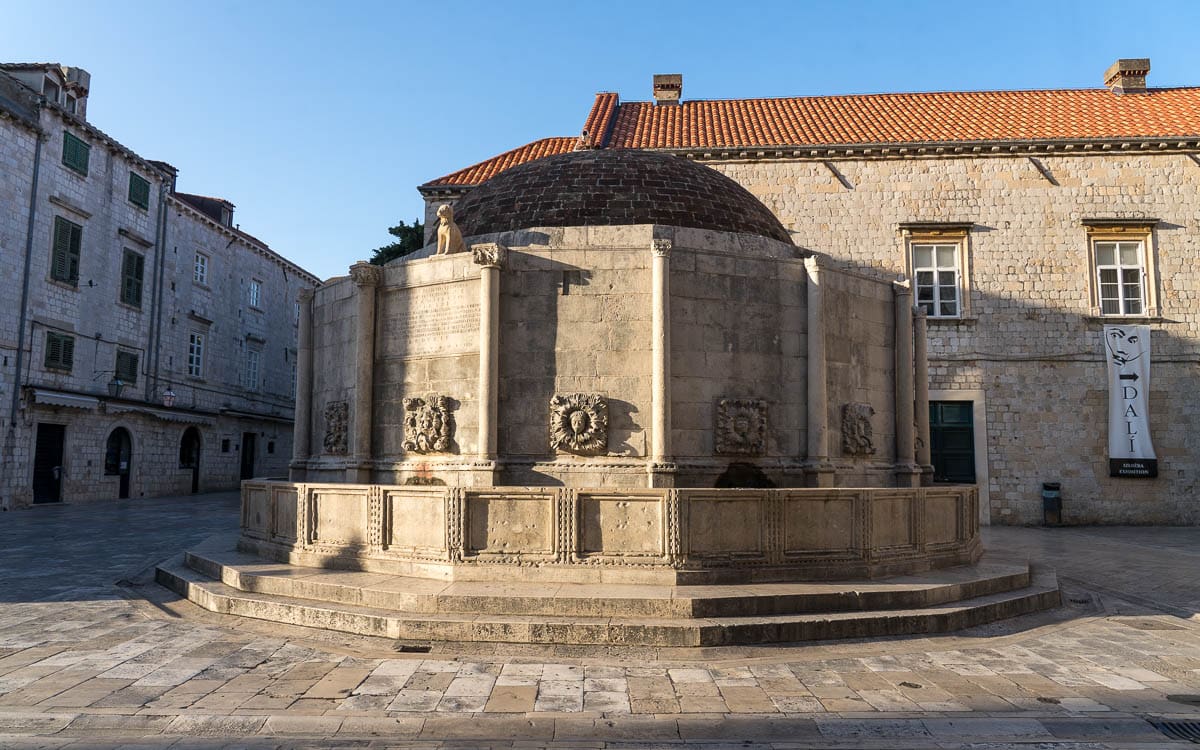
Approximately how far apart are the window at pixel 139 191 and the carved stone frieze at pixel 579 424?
27384 millimetres

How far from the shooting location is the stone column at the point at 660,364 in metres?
11.2

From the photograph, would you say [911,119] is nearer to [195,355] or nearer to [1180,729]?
[1180,729]

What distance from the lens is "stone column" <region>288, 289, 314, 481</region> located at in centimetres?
1423

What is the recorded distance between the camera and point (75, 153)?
2817 cm

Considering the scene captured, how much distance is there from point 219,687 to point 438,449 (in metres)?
5.37

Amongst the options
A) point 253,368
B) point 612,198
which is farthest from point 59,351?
point 612,198

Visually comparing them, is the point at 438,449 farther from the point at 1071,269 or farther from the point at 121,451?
the point at 121,451

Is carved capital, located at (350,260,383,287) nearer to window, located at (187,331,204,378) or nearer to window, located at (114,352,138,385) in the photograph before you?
window, located at (114,352,138,385)

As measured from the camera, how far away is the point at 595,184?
1485 centimetres

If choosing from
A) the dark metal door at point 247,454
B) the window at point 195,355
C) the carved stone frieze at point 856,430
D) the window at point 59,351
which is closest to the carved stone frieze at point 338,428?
the carved stone frieze at point 856,430

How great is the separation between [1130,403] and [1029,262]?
518 centimetres

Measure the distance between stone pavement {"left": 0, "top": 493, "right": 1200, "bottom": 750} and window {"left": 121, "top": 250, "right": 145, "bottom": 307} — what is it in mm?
23753

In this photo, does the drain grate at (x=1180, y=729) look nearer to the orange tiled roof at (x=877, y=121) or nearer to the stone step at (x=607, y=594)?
the stone step at (x=607, y=594)

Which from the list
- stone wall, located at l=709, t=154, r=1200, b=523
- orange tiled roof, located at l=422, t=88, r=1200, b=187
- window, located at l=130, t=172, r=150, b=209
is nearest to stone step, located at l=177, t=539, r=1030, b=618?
stone wall, located at l=709, t=154, r=1200, b=523
